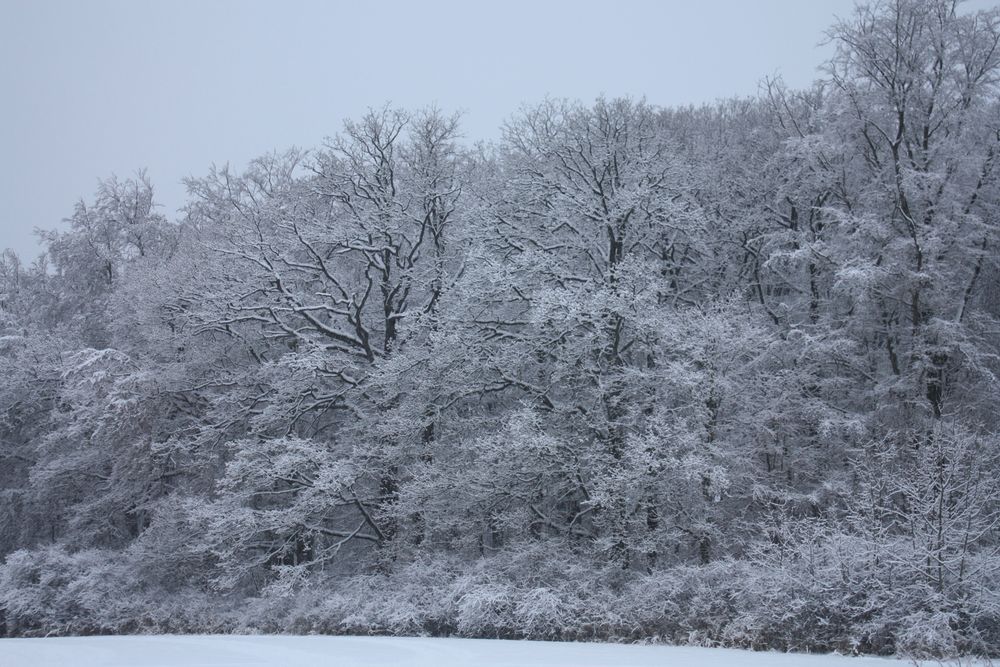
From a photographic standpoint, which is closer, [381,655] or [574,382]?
[381,655]

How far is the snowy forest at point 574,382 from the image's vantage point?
13.6m

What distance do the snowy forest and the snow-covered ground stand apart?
88 centimetres

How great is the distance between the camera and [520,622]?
13.9 m

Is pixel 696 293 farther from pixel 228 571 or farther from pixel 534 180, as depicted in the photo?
pixel 228 571

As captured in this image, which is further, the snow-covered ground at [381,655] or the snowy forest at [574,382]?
the snowy forest at [574,382]

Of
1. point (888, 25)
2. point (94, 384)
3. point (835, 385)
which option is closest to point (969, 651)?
point (835, 385)

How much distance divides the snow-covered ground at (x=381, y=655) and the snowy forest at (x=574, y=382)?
0.88 m

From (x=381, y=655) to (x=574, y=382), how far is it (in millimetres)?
7232

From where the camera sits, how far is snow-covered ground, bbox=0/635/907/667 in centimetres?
978

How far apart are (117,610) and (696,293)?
53.1ft

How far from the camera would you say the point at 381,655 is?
37.7ft

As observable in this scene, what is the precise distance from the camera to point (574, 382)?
55.8 ft

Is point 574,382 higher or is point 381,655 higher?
point 574,382

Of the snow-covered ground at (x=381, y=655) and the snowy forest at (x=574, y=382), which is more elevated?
the snowy forest at (x=574, y=382)
